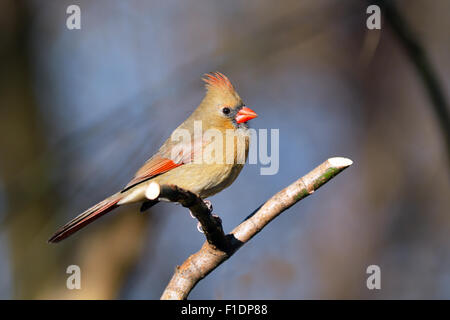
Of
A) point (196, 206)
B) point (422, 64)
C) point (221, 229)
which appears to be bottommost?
point (221, 229)

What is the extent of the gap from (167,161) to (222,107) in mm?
643

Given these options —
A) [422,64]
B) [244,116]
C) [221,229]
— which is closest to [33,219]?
[244,116]

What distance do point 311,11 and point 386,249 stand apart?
281cm

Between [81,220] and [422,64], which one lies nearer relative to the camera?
[81,220]

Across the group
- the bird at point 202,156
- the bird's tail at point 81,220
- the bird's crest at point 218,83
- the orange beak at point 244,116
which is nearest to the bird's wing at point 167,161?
the bird at point 202,156

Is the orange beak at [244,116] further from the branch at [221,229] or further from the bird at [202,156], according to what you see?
the branch at [221,229]

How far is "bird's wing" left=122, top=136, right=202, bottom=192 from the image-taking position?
353cm

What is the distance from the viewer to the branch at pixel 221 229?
106 inches

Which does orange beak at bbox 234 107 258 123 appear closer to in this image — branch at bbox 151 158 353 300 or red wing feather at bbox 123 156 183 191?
red wing feather at bbox 123 156 183 191

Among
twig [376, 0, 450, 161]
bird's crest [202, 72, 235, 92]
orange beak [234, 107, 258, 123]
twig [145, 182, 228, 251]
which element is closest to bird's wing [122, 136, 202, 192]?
orange beak [234, 107, 258, 123]

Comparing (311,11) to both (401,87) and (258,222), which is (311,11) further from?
(258,222)

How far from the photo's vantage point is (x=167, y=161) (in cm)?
356

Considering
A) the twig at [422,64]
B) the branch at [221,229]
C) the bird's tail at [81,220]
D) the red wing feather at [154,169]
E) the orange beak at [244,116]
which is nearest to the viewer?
the branch at [221,229]

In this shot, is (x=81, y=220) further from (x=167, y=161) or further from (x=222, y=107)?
(x=222, y=107)
